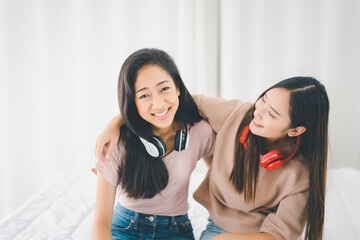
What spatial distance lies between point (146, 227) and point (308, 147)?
0.69 metres

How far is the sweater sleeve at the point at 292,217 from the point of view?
1.09 m

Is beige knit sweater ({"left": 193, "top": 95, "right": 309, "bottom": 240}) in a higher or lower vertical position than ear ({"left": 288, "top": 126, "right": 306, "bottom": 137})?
lower

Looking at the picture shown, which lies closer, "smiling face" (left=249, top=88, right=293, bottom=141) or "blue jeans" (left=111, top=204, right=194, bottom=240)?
"smiling face" (left=249, top=88, right=293, bottom=141)

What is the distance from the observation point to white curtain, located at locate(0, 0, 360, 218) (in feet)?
7.13

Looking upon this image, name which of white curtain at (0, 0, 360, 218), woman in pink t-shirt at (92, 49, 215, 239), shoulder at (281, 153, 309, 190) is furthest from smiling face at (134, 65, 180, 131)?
white curtain at (0, 0, 360, 218)

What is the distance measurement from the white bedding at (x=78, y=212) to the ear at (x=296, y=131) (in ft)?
1.75

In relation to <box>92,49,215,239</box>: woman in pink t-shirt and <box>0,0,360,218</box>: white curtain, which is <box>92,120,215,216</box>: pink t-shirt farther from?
<box>0,0,360,218</box>: white curtain

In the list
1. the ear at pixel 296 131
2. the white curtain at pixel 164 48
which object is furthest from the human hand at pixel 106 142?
the white curtain at pixel 164 48

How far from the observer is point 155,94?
1.06m

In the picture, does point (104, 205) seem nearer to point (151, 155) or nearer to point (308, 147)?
point (151, 155)

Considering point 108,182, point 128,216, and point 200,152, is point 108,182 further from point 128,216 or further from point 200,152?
point 200,152

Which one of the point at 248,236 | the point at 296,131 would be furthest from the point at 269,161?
the point at 248,236

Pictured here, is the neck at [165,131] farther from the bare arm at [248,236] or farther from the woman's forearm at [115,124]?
the bare arm at [248,236]

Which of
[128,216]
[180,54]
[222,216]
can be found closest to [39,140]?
[180,54]
